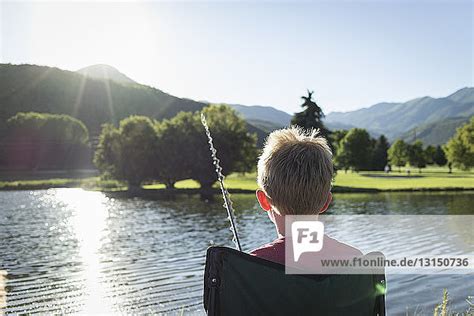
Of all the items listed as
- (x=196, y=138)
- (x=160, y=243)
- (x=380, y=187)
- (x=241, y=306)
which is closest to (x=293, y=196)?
(x=241, y=306)

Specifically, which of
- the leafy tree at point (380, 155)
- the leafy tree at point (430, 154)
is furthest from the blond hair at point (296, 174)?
the leafy tree at point (430, 154)

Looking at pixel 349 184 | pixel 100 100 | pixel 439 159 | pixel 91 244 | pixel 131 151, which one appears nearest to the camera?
pixel 91 244

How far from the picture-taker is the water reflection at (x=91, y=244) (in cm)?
1268

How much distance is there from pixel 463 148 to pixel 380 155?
2249 cm

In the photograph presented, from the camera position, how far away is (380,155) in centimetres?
8644

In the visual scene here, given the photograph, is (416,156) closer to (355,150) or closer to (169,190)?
(355,150)

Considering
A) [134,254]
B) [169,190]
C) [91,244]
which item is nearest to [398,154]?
[169,190]

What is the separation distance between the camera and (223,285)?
211cm

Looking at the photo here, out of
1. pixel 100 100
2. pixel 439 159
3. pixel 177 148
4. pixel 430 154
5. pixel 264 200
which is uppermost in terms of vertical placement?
pixel 100 100

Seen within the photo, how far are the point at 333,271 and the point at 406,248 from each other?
59.9 feet

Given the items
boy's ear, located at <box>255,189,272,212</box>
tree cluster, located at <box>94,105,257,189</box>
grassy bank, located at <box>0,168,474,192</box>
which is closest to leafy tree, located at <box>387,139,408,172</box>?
grassy bank, located at <box>0,168,474,192</box>

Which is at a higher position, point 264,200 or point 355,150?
point 355,150

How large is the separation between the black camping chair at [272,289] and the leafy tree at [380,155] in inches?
3349

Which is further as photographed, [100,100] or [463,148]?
[100,100]
